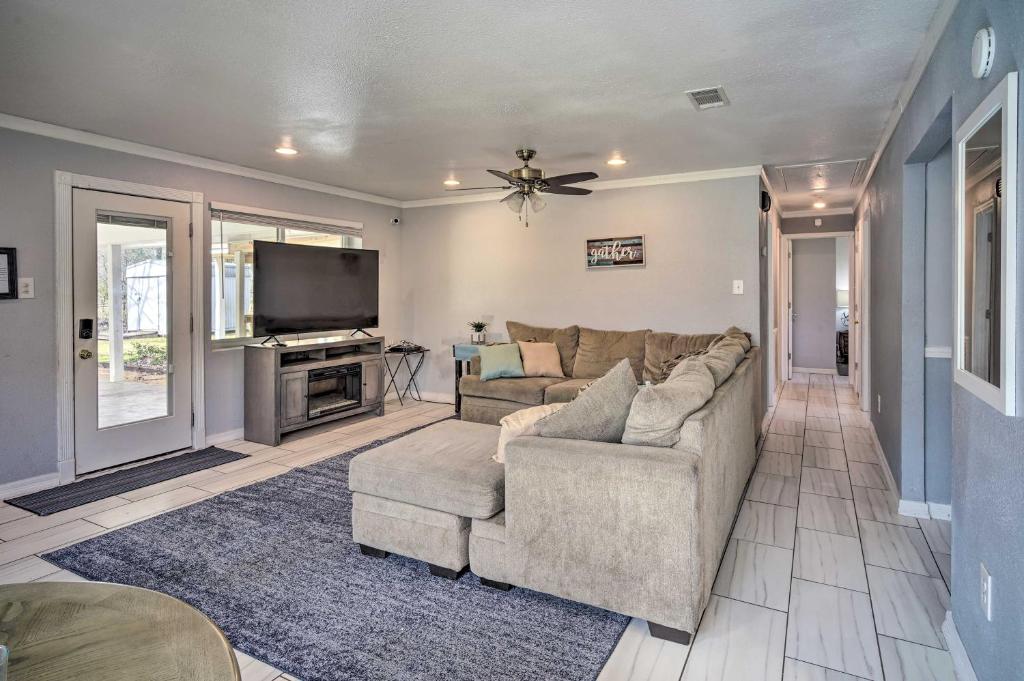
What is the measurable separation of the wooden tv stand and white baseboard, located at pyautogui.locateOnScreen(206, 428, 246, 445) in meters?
0.12

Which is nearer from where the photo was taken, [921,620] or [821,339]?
[921,620]

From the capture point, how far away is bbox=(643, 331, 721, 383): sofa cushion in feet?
17.2

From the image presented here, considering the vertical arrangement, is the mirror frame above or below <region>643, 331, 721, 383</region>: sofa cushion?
above

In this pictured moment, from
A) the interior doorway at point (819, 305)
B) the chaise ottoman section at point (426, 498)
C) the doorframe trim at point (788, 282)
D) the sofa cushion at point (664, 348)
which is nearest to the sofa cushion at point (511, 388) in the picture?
the sofa cushion at point (664, 348)

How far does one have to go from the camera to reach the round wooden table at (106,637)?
0.99m

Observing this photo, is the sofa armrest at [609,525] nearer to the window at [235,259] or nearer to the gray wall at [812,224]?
the window at [235,259]

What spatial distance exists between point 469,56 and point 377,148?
1915 mm

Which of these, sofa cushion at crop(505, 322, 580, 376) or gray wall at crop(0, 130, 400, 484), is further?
sofa cushion at crop(505, 322, 580, 376)

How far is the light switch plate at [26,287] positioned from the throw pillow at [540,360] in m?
3.78

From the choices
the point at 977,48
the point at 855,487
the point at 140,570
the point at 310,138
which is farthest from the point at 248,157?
the point at 855,487

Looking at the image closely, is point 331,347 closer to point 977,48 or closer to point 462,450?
point 462,450

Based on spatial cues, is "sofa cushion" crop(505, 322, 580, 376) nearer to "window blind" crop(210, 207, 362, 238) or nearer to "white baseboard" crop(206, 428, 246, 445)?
"window blind" crop(210, 207, 362, 238)

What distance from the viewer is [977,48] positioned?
5.92ft

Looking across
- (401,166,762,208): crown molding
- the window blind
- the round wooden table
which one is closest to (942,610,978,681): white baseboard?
the round wooden table
